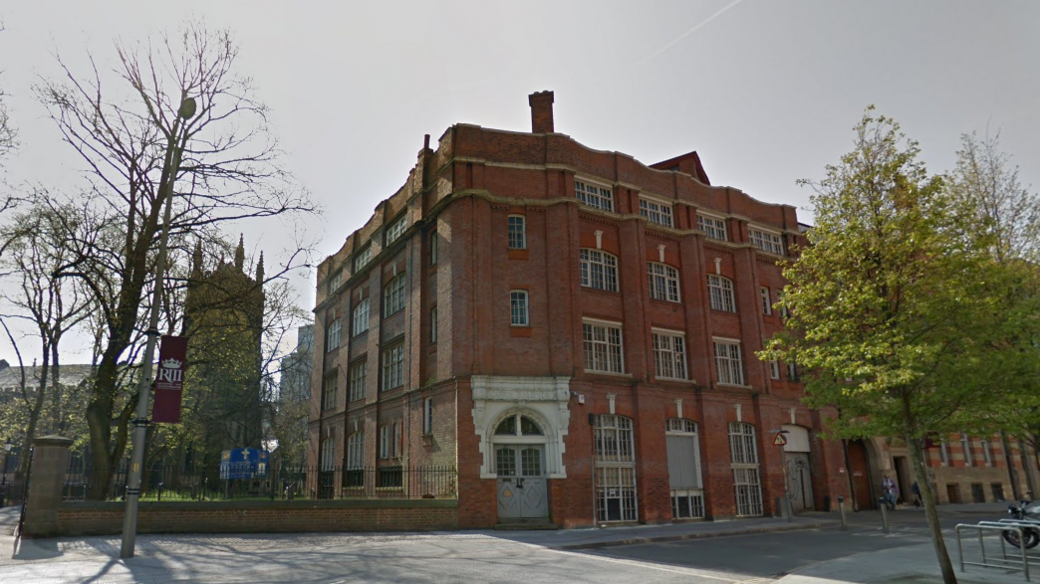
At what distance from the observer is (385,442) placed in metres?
28.2

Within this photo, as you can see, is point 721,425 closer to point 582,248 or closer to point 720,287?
point 720,287

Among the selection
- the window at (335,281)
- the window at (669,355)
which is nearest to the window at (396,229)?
the window at (335,281)

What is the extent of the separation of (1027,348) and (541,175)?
1589 cm

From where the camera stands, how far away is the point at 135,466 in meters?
13.1

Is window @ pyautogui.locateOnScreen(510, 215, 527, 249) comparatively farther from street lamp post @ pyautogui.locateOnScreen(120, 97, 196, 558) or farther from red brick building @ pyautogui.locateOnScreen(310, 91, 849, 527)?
street lamp post @ pyautogui.locateOnScreen(120, 97, 196, 558)

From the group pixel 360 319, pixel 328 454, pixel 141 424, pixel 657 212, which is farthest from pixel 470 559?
pixel 328 454

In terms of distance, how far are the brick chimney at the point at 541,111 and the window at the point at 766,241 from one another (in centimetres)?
1164

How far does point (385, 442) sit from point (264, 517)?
1004 centimetres

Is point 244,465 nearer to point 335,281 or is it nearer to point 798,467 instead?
point 335,281

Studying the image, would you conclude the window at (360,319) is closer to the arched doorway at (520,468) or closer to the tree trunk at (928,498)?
the arched doorway at (520,468)

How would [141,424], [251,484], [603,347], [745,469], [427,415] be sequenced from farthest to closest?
1. [745,469]
2. [603,347]
3. [427,415]
4. [251,484]
5. [141,424]

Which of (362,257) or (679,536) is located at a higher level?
(362,257)

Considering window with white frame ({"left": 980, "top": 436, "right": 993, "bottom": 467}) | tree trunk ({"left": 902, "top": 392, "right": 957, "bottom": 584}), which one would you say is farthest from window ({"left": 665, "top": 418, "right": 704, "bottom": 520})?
window with white frame ({"left": 980, "top": 436, "right": 993, "bottom": 467})

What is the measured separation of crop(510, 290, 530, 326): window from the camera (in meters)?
23.2
